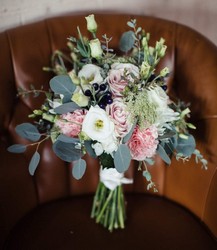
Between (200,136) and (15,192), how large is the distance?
61 cm

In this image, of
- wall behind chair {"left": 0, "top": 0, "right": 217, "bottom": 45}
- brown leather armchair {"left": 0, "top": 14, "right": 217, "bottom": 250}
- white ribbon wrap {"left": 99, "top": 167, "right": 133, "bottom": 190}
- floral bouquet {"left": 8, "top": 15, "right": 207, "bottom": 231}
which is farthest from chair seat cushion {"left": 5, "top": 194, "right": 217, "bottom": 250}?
wall behind chair {"left": 0, "top": 0, "right": 217, "bottom": 45}

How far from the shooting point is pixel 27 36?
1.12 m

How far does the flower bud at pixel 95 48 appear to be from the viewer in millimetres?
833

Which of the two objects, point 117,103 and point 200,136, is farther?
point 200,136

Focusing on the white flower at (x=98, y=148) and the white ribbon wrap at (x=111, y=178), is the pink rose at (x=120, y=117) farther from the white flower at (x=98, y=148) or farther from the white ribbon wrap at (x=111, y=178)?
the white ribbon wrap at (x=111, y=178)

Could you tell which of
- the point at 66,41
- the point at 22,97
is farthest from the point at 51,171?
the point at 66,41

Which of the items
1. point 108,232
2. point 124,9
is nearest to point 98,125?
point 108,232

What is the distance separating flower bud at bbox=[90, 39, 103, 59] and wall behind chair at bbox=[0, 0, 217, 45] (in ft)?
1.57

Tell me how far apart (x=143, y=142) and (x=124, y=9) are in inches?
27.5

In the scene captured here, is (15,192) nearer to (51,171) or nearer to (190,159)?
(51,171)

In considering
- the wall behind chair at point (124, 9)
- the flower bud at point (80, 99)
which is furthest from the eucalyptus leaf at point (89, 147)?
the wall behind chair at point (124, 9)

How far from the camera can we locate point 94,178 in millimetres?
1224

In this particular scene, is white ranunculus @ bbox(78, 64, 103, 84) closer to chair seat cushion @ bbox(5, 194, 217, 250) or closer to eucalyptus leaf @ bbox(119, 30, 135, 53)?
eucalyptus leaf @ bbox(119, 30, 135, 53)

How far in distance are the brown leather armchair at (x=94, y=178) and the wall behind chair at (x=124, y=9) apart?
91 millimetres
